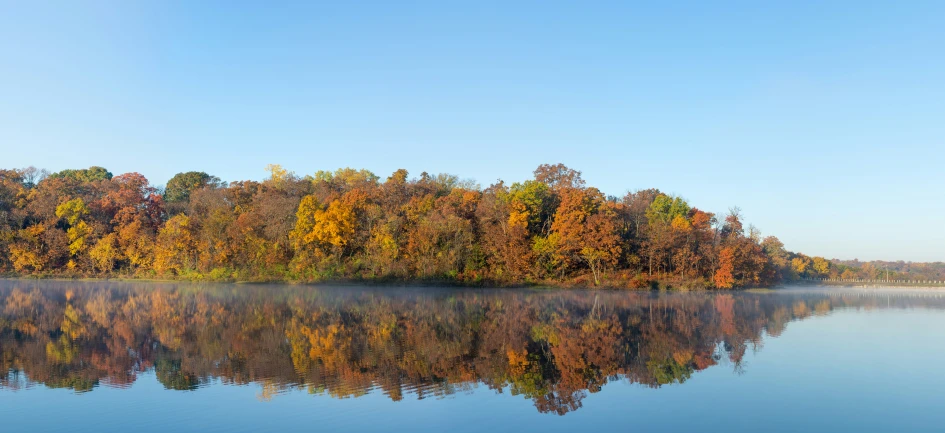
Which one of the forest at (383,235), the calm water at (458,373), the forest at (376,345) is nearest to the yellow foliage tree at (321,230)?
the forest at (383,235)

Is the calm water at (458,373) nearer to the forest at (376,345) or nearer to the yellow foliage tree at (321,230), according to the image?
the forest at (376,345)

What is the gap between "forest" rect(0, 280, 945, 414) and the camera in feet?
46.1

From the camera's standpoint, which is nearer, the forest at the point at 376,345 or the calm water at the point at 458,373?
the calm water at the point at 458,373

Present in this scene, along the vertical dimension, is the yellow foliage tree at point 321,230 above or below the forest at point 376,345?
above

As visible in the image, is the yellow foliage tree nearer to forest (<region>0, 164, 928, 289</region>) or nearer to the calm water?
forest (<region>0, 164, 928, 289</region>)

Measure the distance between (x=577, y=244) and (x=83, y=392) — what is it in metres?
44.5

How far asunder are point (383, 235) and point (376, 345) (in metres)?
38.3

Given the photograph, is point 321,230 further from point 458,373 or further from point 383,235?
point 458,373

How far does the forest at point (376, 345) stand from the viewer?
46.1ft

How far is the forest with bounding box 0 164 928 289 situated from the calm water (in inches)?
1037

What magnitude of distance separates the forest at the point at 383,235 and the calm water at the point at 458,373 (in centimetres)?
2633

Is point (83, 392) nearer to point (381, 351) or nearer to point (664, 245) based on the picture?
point (381, 351)

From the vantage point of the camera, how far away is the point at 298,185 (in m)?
67.6

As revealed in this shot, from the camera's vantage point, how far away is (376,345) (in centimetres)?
1919
